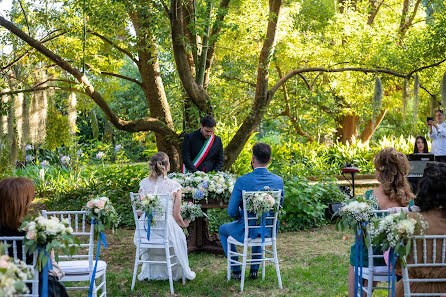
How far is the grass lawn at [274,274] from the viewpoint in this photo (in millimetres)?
4789

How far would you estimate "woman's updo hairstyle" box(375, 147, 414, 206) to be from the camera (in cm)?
380

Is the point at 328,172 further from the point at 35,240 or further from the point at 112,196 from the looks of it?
the point at 35,240

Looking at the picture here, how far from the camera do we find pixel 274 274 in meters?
5.34

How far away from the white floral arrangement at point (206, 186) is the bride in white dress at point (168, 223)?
569 mm

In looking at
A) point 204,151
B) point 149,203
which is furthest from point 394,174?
point 204,151

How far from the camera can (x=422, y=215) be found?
2947 mm

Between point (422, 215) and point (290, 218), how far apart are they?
5076mm

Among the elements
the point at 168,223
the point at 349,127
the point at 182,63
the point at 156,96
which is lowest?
the point at 168,223

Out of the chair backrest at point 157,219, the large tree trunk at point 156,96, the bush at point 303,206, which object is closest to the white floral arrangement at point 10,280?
the chair backrest at point 157,219

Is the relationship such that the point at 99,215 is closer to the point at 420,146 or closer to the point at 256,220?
the point at 256,220

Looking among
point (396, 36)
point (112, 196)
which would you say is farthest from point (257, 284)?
point (396, 36)

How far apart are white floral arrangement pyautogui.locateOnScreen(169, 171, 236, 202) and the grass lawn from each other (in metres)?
0.79

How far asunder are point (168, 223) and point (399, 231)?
8.99ft

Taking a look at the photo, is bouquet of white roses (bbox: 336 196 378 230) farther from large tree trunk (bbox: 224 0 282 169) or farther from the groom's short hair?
large tree trunk (bbox: 224 0 282 169)
